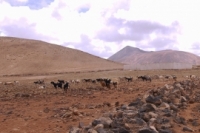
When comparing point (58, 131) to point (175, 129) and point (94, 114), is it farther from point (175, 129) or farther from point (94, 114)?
point (175, 129)

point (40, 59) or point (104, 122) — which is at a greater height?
point (40, 59)

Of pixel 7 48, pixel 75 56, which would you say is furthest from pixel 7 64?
pixel 75 56

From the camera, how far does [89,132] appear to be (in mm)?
9352

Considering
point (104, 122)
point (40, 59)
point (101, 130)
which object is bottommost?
point (101, 130)

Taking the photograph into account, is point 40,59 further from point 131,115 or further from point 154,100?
point 131,115

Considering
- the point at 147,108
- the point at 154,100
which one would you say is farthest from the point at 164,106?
the point at 147,108

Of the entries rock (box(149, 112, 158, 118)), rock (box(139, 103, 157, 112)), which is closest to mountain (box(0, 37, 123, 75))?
rock (box(139, 103, 157, 112))

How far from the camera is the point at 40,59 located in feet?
308

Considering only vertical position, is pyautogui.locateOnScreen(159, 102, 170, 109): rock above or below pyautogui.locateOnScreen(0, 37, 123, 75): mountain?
below

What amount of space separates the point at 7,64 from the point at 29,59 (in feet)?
22.2

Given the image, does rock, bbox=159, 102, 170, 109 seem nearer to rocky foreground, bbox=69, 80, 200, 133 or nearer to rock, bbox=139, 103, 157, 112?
rocky foreground, bbox=69, 80, 200, 133

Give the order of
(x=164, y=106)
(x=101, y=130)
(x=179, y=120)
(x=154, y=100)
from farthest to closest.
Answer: (x=154, y=100) < (x=164, y=106) < (x=179, y=120) < (x=101, y=130)

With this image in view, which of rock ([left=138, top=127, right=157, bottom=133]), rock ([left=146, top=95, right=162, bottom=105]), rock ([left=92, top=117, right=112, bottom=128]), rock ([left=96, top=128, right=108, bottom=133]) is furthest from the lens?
rock ([left=146, top=95, right=162, bottom=105])

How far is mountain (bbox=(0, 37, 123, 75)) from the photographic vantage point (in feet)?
273
